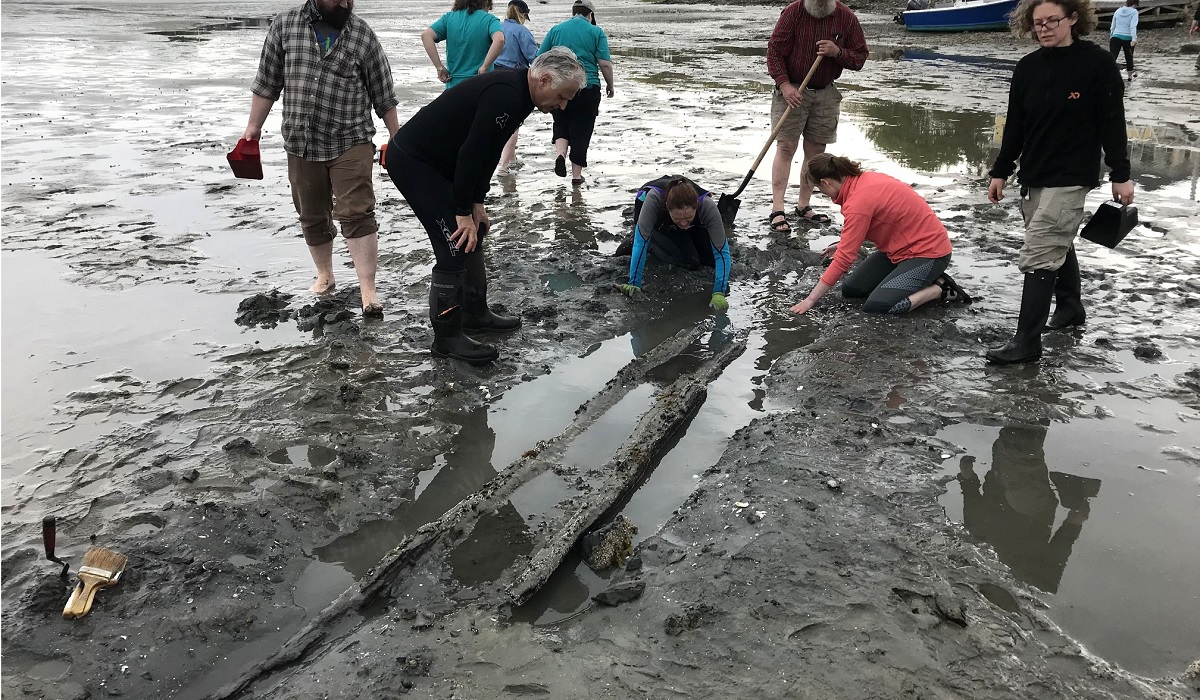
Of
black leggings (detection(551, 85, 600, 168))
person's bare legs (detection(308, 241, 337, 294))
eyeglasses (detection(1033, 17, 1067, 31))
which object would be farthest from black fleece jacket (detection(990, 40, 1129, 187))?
person's bare legs (detection(308, 241, 337, 294))

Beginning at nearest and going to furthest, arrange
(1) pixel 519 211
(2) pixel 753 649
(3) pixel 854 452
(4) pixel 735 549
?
(2) pixel 753 649 → (4) pixel 735 549 → (3) pixel 854 452 → (1) pixel 519 211

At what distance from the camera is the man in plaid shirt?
4.90 m

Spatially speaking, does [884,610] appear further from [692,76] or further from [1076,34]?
[692,76]

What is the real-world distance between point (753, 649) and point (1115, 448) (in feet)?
8.31

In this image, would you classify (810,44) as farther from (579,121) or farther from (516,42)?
(516,42)

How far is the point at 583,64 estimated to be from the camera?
834cm

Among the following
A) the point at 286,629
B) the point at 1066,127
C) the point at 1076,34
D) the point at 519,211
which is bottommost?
the point at 286,629

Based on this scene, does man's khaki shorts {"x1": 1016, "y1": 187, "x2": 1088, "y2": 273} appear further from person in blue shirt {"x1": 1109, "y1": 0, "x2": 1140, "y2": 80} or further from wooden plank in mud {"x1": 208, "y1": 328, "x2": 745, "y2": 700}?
person in blue shirt {"x1": 1109, "y1": 0, "x2": 1140, "y2": 80}

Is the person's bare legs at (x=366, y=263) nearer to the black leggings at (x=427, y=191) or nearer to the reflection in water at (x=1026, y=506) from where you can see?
the black leggings at (x=427, y=191)

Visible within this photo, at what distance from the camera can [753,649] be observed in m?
2.75

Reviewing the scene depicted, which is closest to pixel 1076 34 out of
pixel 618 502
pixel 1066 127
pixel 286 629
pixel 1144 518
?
pixel 1066 127

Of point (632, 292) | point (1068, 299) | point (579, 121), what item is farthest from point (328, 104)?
point (1068, 299)

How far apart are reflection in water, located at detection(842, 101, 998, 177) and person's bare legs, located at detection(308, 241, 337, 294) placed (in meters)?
7.17

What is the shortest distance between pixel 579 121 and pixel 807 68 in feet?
8.09
